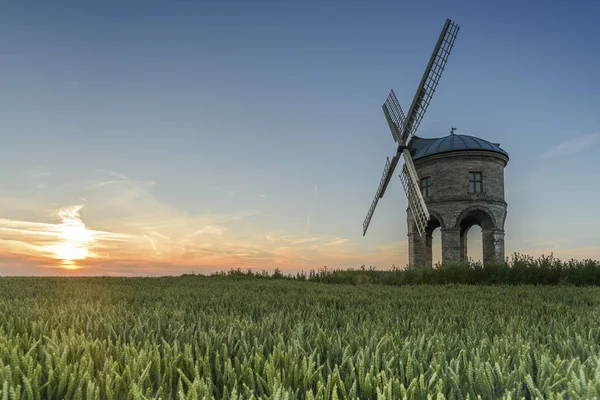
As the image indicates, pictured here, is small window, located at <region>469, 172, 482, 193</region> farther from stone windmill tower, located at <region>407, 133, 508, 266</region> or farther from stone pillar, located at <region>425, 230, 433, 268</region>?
stone pillar, located at <region>425, 230, 433, 268</region>

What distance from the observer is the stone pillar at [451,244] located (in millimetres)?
27484

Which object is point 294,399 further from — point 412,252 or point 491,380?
point 412,252

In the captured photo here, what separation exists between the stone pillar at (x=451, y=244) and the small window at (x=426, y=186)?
308 centimetres

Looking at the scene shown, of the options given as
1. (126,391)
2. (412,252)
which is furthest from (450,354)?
(412,252)

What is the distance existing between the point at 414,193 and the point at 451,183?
9.21 ft

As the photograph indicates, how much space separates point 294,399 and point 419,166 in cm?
2956

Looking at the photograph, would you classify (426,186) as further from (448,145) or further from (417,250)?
(417,250)

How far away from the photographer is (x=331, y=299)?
664 cm

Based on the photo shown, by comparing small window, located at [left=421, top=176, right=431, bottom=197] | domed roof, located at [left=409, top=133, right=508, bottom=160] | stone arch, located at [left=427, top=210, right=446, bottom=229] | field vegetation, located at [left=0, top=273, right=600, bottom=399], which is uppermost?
domed roof, located at [left=409, top=133, right=508, bottom=160]

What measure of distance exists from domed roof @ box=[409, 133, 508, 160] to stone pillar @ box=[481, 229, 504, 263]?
18.0ft

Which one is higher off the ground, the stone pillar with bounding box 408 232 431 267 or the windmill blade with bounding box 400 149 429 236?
the windmill blade with bounding box 400 149 429 236

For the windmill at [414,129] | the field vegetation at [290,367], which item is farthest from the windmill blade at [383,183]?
the field vegetation at [290,367]

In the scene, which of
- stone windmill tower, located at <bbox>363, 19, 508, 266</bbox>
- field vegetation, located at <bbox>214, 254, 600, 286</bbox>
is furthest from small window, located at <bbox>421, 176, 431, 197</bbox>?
field vegetation, located at <bbox>214, 254, 600, 286</bbox>

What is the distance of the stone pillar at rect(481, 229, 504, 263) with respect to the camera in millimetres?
27953
